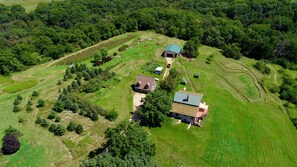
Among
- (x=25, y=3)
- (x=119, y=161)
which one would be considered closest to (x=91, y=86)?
(x=119, y=161)

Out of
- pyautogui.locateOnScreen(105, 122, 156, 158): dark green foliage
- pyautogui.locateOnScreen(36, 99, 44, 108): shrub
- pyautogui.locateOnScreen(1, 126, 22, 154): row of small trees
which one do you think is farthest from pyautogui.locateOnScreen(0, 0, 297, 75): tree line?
pyautogui.locateOnScreen(105, 122, 156, 158): dark green foliage

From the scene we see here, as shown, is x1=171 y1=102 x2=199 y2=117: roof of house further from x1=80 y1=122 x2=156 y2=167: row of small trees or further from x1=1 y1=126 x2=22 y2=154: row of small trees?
x1=1 y1=126 x2=22 y2=154: row of small trees

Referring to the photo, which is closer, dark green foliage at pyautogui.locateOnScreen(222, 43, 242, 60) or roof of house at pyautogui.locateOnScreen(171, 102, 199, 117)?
roof of house at pyautogui.locateOnScreen(171, 102, 199, 117)

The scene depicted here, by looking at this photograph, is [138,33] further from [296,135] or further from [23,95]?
[296,135]

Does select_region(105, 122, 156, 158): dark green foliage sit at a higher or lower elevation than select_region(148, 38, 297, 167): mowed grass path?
higher

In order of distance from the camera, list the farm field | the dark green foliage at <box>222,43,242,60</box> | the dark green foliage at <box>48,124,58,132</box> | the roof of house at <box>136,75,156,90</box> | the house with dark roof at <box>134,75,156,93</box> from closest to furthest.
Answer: the farm field → the dark green foliage at <box>48,124,58,132</box> → the house with dark roof at <box>134,75,156,93</box> → the roof of house at <box>136,75,156,90</box> → the dark green foliage at <box>222,43,242,60</box>

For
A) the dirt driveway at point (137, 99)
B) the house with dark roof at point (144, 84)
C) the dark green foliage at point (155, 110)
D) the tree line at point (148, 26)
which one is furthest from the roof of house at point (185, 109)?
the tree line at point (148, 26)
